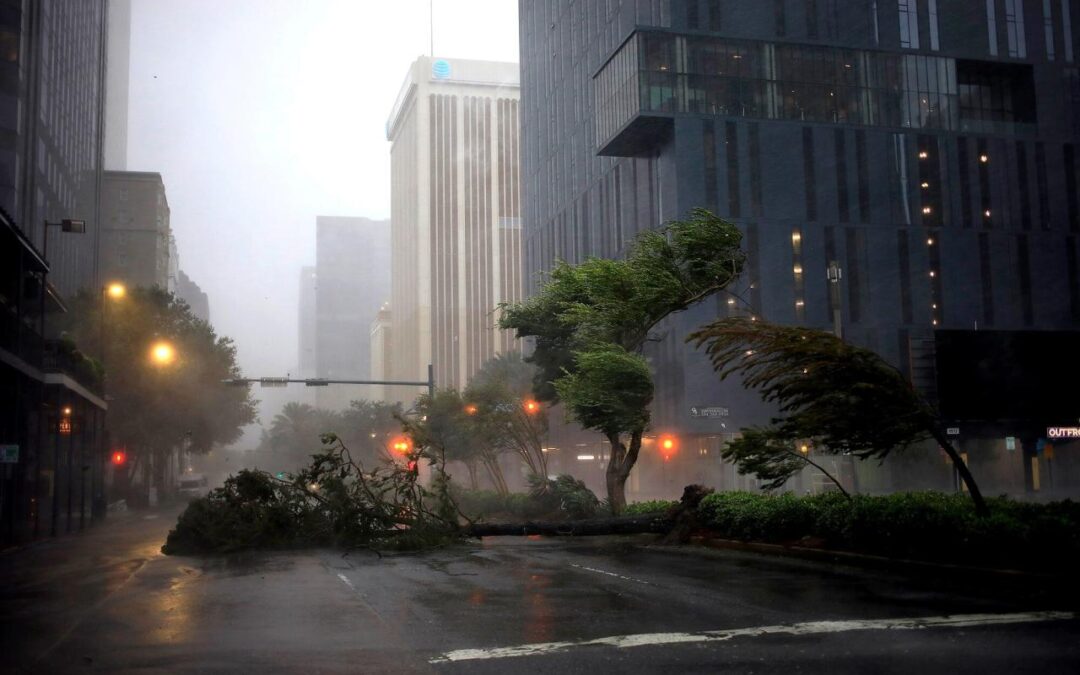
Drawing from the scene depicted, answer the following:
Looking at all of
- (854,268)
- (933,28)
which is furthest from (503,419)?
(933,28)

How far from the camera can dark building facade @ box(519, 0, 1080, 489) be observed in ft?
182

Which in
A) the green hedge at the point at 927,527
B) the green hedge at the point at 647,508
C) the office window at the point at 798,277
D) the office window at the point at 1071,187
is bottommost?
the green hedge at the point at 647,508

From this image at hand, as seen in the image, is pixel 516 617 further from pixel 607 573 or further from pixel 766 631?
pixel 607 573

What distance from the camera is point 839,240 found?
56125 millimetres

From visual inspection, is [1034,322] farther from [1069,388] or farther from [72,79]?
[72,79]

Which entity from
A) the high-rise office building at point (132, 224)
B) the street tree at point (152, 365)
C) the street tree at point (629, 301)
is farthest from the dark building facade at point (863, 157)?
the high-rise office building at point (132, 224)

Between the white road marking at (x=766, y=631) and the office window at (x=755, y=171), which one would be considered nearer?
the white road marking at (x=766, y=631)

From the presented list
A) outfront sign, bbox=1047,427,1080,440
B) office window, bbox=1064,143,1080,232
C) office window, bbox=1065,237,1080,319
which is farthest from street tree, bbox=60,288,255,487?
office window, bbox=1064,143,1080,232

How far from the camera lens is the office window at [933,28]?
194 feet

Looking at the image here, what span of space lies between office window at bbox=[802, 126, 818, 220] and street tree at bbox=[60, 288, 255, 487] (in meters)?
36.8

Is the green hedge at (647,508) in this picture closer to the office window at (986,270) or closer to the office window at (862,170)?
the office window at (862,170)

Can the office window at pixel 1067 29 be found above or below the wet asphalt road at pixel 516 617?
above

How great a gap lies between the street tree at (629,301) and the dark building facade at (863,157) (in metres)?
28.9

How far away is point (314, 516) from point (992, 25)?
178 ft
